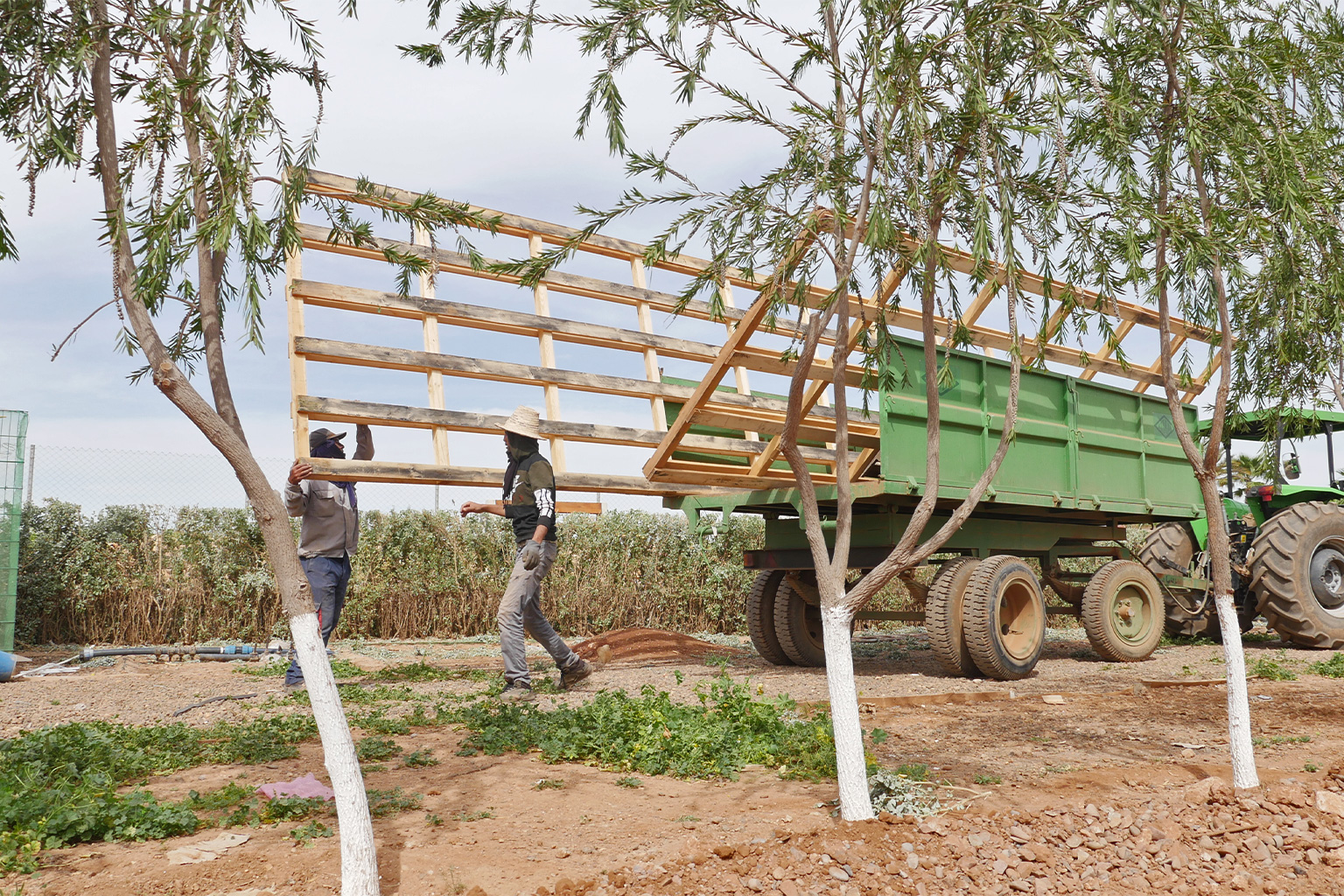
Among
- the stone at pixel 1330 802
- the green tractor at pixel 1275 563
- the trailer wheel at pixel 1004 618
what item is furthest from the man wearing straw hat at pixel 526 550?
the green tractor at pixel 1275 563

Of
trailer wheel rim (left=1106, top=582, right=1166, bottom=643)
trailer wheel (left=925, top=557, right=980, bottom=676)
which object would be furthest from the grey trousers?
trailer wheel rim (left=1106, top=582, right=1166, bottom=643)

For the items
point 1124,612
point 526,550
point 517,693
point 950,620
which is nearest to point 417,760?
point 517,693

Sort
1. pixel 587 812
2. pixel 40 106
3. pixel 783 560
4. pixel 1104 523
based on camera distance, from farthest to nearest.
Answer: pixel 1104 523, pixel 783 560, pixel 587 812, pixel 40 106

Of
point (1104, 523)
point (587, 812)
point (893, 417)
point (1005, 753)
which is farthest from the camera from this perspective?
point (1104, 523)

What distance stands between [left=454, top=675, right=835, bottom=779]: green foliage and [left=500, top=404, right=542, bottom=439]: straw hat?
2.16 meters

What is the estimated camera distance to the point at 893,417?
6.54m

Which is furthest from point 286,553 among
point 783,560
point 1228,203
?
point 783,560

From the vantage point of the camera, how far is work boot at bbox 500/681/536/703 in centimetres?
583

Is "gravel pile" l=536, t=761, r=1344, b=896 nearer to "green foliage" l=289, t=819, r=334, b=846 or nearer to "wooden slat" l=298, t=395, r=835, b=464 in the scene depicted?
"green foliage" l=289, t=819, r=334, b=846

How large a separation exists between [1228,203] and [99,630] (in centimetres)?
1053

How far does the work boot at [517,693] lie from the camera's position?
5.83 meters

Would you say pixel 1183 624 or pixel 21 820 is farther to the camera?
pixel 1183 624

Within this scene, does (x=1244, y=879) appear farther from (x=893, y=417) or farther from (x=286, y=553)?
(x=893, y=417)

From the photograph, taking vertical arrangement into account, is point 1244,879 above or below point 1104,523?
below
